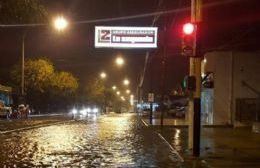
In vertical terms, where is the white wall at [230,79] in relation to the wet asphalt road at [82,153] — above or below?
above

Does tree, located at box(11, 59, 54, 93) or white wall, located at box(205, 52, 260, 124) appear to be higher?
tree, located at box(11, 59, 54, 93)

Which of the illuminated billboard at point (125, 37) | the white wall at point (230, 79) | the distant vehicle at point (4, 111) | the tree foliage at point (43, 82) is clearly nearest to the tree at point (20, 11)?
the illuminated billboard at point (125, 37)

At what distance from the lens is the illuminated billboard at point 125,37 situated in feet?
129

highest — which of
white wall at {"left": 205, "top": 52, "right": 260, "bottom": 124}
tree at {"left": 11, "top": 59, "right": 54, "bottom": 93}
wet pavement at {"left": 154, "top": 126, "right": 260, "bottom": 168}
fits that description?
tree at {"left": 11, "top": 59, "right": 54, "bottom": 93}

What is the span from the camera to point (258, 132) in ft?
106

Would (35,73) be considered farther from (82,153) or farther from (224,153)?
(224,153)

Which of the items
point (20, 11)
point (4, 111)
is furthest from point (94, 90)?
point (20, 11)

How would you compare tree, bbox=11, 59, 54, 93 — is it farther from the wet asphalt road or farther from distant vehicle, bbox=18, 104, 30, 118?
the wet asphalt road

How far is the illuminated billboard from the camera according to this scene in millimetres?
39406

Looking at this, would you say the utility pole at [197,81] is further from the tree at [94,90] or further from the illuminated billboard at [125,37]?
the tree at [94,90]

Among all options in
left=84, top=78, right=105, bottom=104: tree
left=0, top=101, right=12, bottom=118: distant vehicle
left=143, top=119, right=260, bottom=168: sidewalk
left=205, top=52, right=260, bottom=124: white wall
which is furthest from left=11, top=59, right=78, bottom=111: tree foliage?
left=143, top=119, right=260, bottom=168: sidewalk

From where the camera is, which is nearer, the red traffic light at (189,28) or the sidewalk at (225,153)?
the sidewalk at (225,153)

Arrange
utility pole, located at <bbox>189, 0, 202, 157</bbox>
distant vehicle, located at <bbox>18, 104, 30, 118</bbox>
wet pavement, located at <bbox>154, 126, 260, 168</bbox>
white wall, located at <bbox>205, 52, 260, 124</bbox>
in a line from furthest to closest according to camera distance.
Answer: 1. distant vehicle, located at <bbox>18, 104, 30, 118</bbox>
2. white wall, located at <bbox>205, 52, 260, 124</bbox>
3. utility pole, located at <bbox>189, 0, 202, 157</bbox>
4. wet pavement, located at <bbox>154, 126, 260, 168</bbox>

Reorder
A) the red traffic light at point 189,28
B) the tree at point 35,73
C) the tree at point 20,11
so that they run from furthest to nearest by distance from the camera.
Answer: the tree at point 35,73, the red traffic light at point 189,28, the tree at point 20,11
